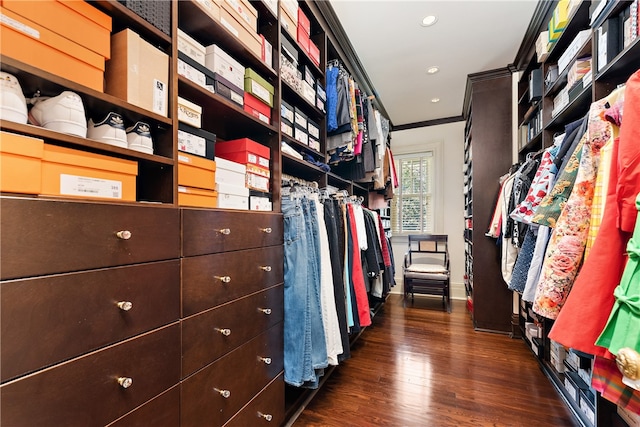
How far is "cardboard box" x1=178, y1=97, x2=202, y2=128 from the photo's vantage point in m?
0.93

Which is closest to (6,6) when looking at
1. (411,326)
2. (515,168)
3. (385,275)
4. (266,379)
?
(266,379)

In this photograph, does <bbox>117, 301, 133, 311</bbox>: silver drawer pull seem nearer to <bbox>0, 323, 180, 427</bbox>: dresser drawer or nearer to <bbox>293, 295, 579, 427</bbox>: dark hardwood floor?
<bbox>0, 323, 180, 427</bbox>: dresser drawer

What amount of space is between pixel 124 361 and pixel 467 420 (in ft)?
5.59

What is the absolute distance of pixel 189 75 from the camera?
99 centimetres

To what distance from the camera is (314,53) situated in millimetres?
1900

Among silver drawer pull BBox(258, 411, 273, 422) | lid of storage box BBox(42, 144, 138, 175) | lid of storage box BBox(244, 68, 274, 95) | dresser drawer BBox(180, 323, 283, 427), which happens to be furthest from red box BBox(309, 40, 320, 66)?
silver drawer pull BBox(258, 411, 273, 422)

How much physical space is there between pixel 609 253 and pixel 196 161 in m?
1.32

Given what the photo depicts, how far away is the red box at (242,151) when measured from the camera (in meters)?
1.24

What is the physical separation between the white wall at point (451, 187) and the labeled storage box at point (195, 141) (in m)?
3.77

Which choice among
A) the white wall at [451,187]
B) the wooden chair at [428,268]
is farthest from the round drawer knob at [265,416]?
the white wall at [451,187]

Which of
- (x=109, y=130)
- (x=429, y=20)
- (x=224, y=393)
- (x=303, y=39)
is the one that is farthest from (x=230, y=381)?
(x=429, y=20)

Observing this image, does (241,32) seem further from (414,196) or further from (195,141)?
(414,196)

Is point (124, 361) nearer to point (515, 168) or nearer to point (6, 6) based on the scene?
point (6, 6)

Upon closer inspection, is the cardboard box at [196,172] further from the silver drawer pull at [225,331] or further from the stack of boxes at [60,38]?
the silver drawer pull at [225,331]
